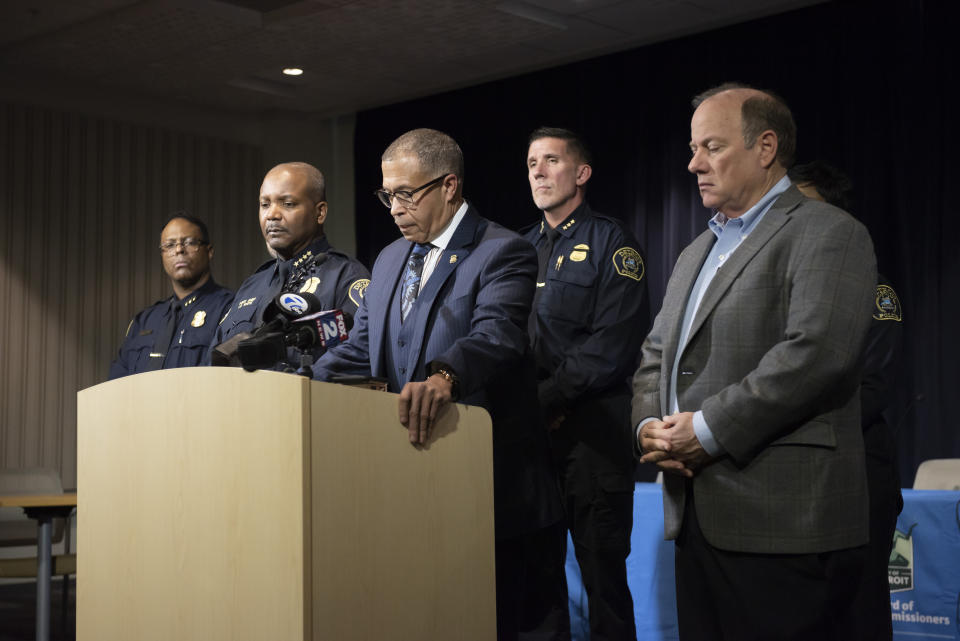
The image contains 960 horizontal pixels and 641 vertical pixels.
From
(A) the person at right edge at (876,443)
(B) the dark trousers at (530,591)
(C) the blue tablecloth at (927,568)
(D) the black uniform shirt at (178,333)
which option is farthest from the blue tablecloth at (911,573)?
(D) the black uniform shirt at (178,333)

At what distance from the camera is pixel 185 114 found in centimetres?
839

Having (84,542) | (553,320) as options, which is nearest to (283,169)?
(553,320)

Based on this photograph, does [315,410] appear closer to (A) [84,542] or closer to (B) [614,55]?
(A) [84,542]

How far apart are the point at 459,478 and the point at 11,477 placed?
4807 millimetres

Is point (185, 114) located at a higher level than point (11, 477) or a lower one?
higher

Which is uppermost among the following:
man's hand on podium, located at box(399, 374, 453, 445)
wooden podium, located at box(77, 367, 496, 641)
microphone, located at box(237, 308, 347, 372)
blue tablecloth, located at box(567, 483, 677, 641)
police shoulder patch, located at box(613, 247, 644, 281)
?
police shoulder patch, located at box(613, 247, 644, 281)

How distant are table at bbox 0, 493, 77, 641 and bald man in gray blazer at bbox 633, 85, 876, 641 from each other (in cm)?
281

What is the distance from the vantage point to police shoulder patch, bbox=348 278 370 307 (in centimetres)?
272

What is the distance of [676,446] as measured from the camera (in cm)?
188

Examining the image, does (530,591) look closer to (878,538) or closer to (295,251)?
(878,538)

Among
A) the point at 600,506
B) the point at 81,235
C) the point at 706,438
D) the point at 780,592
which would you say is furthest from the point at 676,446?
the point at 81,235

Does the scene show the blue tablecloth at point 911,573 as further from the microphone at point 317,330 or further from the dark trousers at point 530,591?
the microphone at point 317,330

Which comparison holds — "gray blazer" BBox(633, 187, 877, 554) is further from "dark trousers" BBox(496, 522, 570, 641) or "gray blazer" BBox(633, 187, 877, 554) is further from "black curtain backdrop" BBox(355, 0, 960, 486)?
"black curtain backdrop" BBox(355, 0, 960, 486)

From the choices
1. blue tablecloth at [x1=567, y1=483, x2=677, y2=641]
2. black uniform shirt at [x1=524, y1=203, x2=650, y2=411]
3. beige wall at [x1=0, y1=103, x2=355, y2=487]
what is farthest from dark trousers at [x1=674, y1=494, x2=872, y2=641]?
beige wall at [x1=0, y1=103, x2=355, y2=487]
